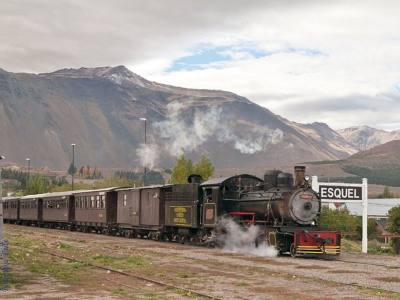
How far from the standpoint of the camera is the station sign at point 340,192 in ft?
110

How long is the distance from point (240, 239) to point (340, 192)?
24.8ft

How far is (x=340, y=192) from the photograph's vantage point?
33.7 metres

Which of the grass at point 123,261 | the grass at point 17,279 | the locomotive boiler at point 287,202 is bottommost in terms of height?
the grass at point 123,261

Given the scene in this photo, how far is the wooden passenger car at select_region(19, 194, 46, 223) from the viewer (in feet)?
220

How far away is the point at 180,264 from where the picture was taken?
21859 mm

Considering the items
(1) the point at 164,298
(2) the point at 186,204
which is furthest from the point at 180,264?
(2) the point at 186,204

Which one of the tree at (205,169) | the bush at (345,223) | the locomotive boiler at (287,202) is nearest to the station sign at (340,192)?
the locomotive boiler at (287,202)

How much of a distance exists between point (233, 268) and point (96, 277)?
16.1ft

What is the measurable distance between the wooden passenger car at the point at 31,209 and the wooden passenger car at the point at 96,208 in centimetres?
1347

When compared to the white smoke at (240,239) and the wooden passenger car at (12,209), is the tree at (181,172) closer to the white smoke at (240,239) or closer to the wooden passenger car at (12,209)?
the wooden passenger car at (12,209)

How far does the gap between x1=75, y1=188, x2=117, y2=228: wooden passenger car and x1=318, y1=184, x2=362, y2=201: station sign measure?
18.5m

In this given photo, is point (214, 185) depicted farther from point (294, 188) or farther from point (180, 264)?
point (180, 264)

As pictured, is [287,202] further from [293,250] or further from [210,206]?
[210,206]

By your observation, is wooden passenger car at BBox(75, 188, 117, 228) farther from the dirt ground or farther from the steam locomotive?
the dirt ground
